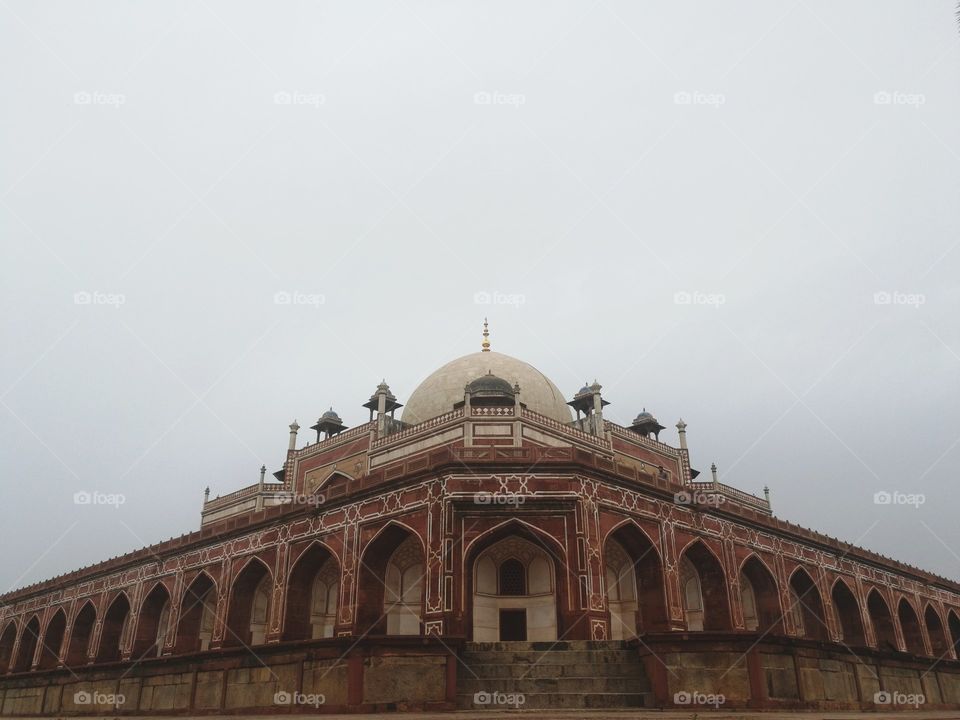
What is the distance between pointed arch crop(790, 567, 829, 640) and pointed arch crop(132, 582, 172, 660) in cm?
2556

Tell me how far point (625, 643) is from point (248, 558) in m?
15.9

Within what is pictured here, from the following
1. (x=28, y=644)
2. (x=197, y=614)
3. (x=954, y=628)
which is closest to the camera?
(x=197, y=614)

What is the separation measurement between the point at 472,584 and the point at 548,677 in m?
7.21

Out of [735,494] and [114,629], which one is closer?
[114,629]

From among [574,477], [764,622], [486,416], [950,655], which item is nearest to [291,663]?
[574,477]

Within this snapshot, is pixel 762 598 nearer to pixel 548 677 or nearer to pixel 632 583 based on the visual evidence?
pixel 632 583

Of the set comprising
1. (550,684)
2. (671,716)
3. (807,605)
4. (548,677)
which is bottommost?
(671,716)

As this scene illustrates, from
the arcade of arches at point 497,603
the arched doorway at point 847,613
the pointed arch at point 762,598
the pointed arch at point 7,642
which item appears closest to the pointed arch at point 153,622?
the arcade of arches at point 497,603

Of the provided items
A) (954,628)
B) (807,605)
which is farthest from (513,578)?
(954,628)

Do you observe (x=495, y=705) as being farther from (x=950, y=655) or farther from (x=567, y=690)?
(x=950, y=655)

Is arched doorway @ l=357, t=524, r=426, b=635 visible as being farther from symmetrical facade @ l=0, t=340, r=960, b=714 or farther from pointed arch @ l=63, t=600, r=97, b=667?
pointed arch @ l=63, t=600, r=97, b=667
